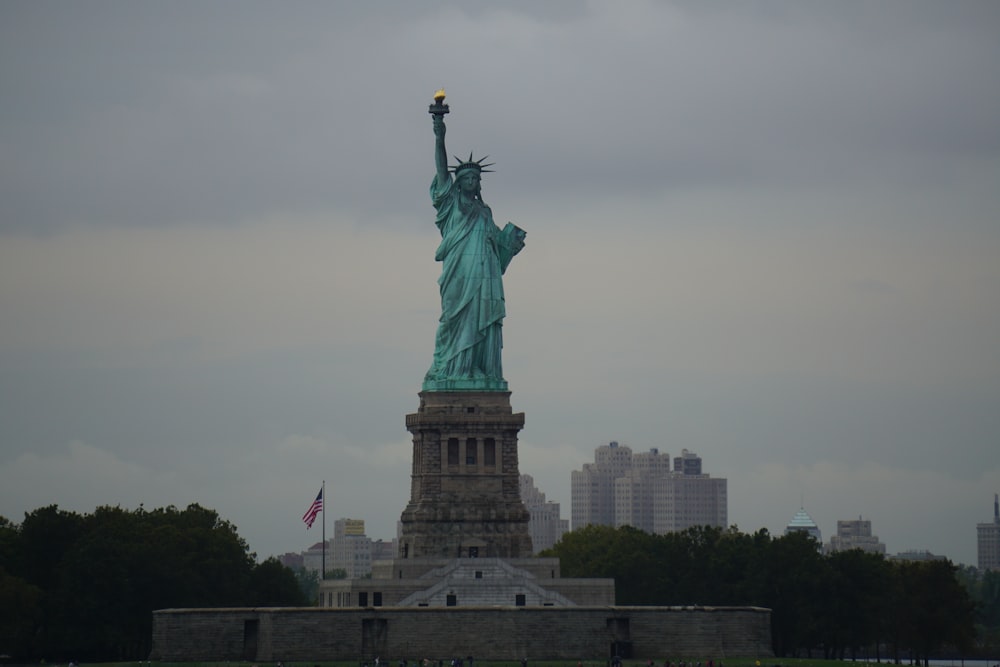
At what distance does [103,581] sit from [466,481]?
54.2 ft

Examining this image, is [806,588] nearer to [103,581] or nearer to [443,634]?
[443,634]

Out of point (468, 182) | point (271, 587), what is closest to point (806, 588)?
point (468, 182)

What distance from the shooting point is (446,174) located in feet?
328

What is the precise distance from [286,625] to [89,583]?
37.7 feet

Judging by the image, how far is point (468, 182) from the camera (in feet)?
328

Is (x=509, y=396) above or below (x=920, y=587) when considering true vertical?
above

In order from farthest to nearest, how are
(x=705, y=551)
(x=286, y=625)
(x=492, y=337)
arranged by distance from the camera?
(x=705, y=551) → (x=492, y=337) → (x=286, y=625)

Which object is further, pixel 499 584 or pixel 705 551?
pixel 705 551

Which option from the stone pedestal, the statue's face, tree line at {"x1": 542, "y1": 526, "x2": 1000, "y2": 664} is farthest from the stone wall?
the statue's face

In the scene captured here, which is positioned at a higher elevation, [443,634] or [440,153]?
[440,153]

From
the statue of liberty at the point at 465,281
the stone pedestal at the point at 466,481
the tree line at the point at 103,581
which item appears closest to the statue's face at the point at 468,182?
the statue of liberty at the point at 465,281

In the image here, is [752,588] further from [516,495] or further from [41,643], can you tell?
[41,643]

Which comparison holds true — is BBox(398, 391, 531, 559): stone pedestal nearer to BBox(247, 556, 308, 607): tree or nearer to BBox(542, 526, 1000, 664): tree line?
BBox(247, 556, 308, 607): tree

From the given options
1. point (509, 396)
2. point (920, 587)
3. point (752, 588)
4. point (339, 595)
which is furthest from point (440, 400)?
point (920, 587)
